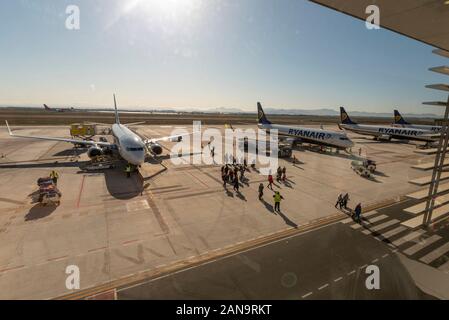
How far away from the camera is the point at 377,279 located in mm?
12273

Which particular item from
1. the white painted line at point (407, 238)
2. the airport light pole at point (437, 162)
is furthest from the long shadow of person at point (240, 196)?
the airport light pole at point (437, 162)

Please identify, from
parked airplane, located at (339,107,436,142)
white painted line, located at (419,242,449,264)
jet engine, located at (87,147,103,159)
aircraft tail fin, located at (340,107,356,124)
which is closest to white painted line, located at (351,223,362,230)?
white painted line, located at (419,242,449,264)

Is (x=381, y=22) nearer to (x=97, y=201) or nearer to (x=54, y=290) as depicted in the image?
(x=54, y=290)

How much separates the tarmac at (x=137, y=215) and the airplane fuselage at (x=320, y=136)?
1223 centimetres

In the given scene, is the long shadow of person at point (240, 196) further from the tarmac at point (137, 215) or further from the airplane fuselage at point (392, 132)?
the airplane fuselage at point (392, 132)

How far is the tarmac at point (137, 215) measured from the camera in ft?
43.2

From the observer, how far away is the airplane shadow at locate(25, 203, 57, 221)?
18.4 m

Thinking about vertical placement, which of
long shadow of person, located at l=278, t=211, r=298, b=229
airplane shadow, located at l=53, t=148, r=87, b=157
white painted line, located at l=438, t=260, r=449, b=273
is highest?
airplane shadow, located at l=53, t=148, r=87, b=157

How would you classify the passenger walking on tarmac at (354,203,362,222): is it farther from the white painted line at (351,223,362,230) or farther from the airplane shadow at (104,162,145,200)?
the airplane shadow at (104,162,145,200)

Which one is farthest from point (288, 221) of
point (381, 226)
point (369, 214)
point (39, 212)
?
point (39, 212)

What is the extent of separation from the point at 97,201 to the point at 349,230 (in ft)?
70.5

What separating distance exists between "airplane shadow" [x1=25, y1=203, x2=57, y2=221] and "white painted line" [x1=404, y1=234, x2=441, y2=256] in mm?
26194

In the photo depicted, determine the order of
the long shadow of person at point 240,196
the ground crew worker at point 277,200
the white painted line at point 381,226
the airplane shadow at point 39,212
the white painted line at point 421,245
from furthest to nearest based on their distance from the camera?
1. the long shadow of person at point 240,196
2. the ground crew worker at point 277,200
3. the airplane shadow at point 39,212
4. the white painted line at point 381,226
5. the white painted line at point 421,245

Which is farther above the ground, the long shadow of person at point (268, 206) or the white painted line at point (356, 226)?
the long shadow of person at point (268, 206)
